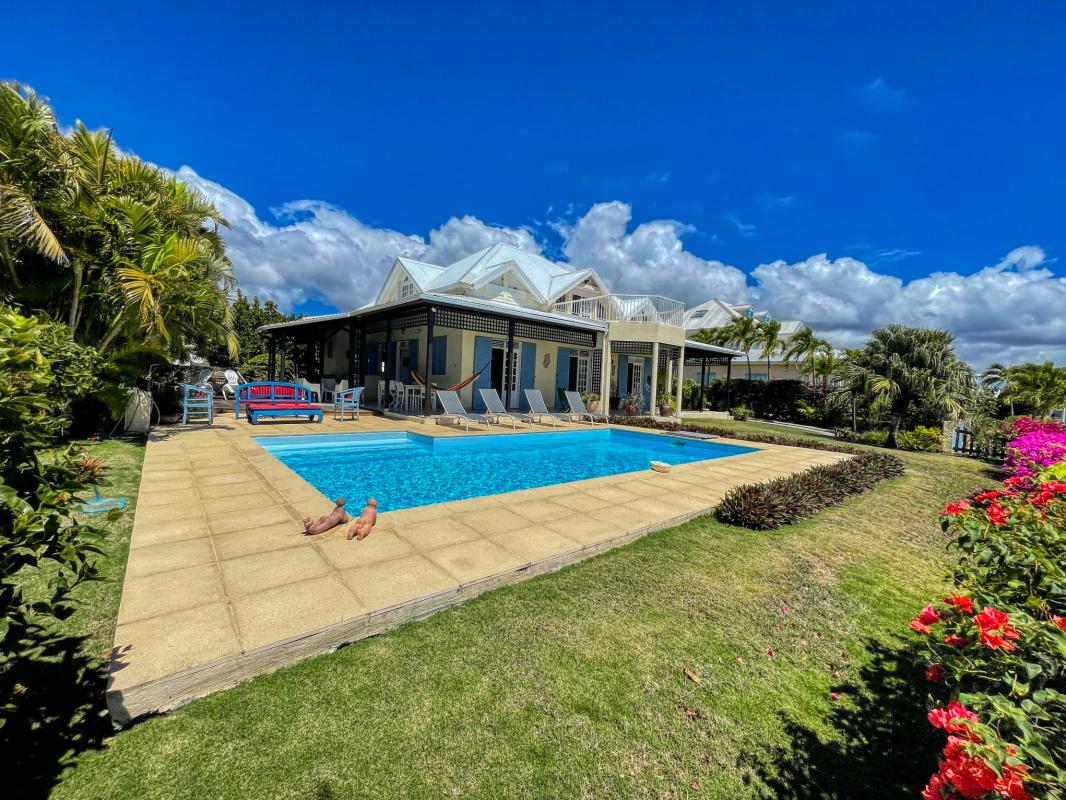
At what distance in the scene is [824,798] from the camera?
69.5 inches

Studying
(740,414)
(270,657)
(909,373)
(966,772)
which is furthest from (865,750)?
(740,414)

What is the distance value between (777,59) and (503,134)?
47.8 feet

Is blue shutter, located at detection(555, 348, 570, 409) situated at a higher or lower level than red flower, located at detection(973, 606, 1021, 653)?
higher

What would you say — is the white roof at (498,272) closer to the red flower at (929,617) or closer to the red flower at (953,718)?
the red flower at (929,617)

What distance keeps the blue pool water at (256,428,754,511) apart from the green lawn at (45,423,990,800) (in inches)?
128

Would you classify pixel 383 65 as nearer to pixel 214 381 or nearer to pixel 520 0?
pixel 520 0

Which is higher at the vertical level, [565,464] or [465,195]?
[465,195]

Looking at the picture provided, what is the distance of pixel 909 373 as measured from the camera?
13008 millimetres

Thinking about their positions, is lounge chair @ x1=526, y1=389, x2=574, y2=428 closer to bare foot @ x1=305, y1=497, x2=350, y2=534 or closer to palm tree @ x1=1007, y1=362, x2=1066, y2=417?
bare foot @ x1=305, y1=497, x2=350, y2=534

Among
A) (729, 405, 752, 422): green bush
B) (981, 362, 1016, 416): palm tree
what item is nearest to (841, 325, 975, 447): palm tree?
(981, 362, 1016, 416): palm tree

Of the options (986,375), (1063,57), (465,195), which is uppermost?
(465,195)

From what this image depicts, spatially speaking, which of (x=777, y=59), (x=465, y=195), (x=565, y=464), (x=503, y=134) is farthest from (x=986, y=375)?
(x=465, y=195)

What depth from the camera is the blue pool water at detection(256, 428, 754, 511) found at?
6531mm

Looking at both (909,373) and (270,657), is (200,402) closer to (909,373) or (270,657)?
(270,657)
